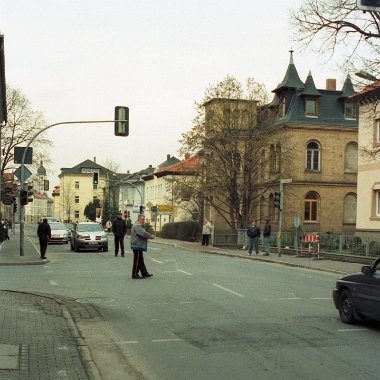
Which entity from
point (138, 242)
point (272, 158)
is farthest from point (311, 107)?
point (138, 242)

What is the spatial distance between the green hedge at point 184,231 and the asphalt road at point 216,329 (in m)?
32.6

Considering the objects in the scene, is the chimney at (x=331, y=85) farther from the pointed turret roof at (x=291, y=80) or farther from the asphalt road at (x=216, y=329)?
the asphalt road at (x=216, y=329)

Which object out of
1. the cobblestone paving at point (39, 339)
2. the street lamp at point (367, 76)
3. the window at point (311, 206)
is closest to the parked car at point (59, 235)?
the window at point (311, 206)

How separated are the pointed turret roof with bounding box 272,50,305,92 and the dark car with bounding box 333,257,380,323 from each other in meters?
42.3

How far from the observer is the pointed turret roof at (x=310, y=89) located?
50.8 metres

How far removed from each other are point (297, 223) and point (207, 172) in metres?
13.9

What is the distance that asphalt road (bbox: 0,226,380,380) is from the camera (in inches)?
259

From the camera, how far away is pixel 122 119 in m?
23.7

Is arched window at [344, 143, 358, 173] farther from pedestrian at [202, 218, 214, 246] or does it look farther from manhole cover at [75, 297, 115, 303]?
manhole cover at [75, 297, 115, 303]

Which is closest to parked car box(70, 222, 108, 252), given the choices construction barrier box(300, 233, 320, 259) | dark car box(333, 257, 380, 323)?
construction barrier box(300, 233, 320, 259)

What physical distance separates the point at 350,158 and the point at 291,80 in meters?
8.50

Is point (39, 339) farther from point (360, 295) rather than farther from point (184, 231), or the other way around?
point (184, 231)

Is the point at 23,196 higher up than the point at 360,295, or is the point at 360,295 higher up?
the point at 23,196

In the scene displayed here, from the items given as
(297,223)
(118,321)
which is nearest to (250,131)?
(297,223)
